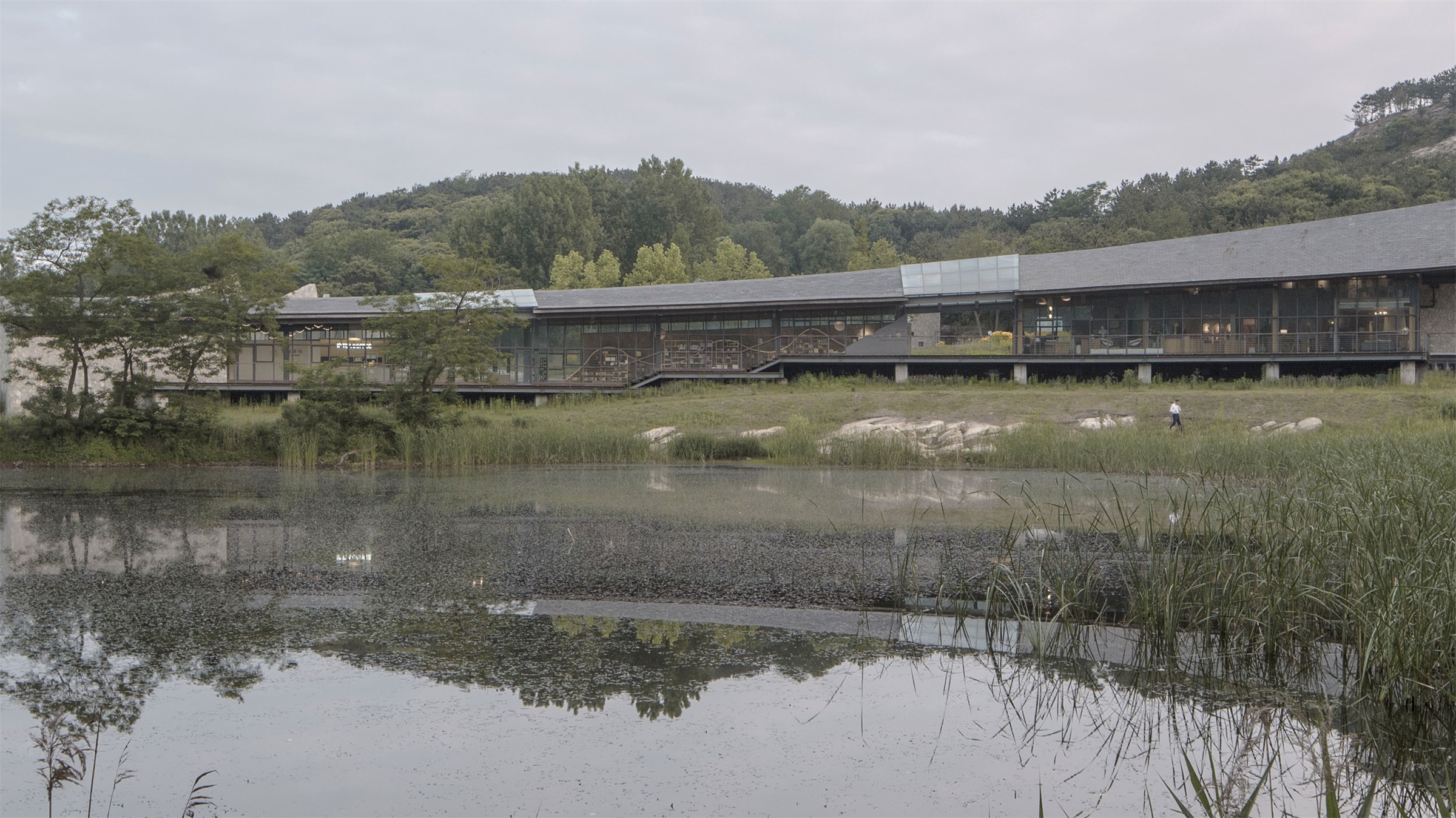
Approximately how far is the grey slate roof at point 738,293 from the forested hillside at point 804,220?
13.9 metres

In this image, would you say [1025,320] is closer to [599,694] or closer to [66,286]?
[66,286]

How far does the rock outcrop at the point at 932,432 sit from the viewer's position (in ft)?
65.6

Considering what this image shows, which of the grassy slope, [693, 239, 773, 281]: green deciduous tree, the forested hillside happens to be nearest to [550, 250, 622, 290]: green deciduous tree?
the forested hillside

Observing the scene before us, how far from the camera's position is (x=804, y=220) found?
3300 inches

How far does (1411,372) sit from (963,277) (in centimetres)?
1125

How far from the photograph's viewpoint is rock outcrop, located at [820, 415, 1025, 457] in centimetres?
2000

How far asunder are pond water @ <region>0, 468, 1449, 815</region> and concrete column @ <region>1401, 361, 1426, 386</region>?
21.1 metres

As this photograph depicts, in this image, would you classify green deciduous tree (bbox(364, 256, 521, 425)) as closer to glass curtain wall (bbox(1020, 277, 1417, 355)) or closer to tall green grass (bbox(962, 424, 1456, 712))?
glass curtain wall (bbox(1020, 277, 1417, 355))

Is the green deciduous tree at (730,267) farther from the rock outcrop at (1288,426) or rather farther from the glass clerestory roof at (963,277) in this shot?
the rock outcrop at (1288,426)

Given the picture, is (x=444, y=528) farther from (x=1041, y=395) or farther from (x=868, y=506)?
(x=1041, y=395)

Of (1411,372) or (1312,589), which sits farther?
(1411,372)

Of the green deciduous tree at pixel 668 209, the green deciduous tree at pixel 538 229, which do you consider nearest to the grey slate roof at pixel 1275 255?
the green deciduous tree at pixel 538 229

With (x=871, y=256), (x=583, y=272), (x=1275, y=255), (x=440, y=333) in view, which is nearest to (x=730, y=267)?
(x=583, y=272)

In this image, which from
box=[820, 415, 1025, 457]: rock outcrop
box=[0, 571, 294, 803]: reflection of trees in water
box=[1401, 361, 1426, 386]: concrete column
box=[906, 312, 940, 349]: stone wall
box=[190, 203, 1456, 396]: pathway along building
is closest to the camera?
box=[0, 571, 294, 803]: reflection of trees in water
